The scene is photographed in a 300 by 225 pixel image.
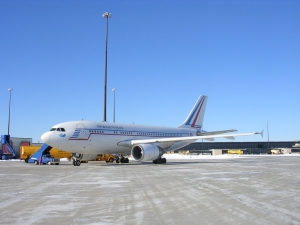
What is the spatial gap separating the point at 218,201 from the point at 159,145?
26.8 metres

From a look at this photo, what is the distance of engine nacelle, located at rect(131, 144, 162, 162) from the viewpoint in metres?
31.9

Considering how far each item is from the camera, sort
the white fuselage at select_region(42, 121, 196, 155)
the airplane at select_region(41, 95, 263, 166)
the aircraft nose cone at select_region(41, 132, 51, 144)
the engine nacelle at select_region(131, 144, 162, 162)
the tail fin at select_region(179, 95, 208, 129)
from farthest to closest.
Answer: the tail fin at select_region(179, 95, 208, 129), the engine nacelle at select_region(131, 144, 162, 162), the airplane at select_region(41, 95, 263, 166), the white fuselage at select_region(42, 121, 196, 155), the aircraft nose cone at select_region(41, 132, 51, 144)

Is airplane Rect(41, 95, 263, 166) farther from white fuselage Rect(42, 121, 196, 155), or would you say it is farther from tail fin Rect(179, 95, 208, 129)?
tail fin Rect(179, 95, 208, 129)

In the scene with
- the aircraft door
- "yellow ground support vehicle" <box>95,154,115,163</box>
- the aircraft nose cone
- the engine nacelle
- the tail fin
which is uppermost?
the tail fin

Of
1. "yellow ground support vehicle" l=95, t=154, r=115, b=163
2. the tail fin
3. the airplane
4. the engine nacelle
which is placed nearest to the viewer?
the airplane

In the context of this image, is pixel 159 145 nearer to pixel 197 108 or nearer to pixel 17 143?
pixel 197 108

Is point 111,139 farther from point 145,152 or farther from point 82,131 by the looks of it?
point 145,152

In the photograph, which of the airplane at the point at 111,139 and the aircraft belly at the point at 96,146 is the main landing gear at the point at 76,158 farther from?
the aircraft belly at the point at 96,146

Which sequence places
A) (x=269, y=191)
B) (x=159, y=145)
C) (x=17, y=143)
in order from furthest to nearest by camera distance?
1. (x=17, y=143)
2. (x=159, y=145)
3. (x=269, y=191)

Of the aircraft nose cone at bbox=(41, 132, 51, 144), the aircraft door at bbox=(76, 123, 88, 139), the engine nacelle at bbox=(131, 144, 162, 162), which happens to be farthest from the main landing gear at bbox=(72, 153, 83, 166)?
the engine nacelle at bbox=(131, 144, 162, 162)

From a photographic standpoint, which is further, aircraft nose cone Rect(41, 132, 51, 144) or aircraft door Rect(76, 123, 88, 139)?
aircraft door Rect(76, 123, 88, 139)

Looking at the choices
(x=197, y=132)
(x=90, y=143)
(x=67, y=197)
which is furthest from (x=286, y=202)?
(x=197, y=132)

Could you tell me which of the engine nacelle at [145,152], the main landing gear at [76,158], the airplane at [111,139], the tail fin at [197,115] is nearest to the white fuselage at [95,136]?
the airplane at [111,139]

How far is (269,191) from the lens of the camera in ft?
36.5
